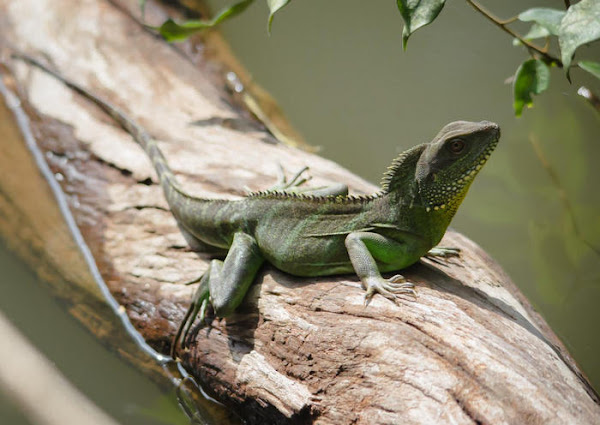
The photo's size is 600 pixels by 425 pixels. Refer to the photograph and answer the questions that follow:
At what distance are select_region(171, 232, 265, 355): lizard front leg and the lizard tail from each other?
2.68 feet

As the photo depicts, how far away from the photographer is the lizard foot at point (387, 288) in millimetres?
3164

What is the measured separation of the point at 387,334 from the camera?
295cm

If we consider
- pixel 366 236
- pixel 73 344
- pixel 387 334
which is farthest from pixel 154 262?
pixel 387 334

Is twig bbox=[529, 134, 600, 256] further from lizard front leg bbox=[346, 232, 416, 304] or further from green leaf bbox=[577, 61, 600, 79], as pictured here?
lizard front leg bbox=[346, 232, 416, 304]

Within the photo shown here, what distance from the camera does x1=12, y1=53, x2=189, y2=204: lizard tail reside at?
459 cm

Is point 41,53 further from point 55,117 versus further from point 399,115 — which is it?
point 399,115

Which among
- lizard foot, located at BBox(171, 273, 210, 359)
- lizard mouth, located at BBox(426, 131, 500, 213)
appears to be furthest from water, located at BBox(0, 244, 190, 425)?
lizard mouth, located at BBox(426, 131, 500, 213)

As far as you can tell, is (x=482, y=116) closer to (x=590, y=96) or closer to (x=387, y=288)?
(x=590, y=96)

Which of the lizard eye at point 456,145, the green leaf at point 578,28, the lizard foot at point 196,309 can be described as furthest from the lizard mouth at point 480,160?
the lizard foot at point 196,309

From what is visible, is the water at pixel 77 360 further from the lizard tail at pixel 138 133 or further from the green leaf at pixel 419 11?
the green leaf at pixel 419 11

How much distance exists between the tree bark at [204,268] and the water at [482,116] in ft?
3.35

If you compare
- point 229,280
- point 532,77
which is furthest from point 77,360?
point 532,77

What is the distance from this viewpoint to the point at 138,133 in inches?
212

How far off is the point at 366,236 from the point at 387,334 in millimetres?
664
